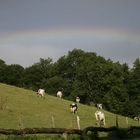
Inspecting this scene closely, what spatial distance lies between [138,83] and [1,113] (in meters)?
85.8

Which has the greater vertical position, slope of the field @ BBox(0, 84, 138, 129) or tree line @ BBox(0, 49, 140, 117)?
tree line @ BBox(0, 49, 140, 117)

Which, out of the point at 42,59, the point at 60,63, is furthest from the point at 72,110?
the point at 42,59

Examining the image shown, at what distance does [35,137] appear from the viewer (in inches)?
1051

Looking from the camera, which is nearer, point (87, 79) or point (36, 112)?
point (36, 112)

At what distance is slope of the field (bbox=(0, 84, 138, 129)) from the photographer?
4836cm

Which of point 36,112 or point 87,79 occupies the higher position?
point 87,79

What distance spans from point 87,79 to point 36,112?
260 ft

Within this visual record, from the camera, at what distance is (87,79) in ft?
447

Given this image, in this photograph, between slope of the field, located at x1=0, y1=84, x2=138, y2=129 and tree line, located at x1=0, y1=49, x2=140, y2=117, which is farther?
tree line, located at x1=0, y1=49, x2=140, y2=117

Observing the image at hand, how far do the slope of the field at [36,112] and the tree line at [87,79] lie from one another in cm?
5609

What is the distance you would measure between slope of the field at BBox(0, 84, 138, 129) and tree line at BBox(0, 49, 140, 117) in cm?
5609

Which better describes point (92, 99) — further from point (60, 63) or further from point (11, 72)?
point (11, 72)

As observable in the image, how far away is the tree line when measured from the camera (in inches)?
4998

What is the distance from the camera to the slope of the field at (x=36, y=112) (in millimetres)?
48356
